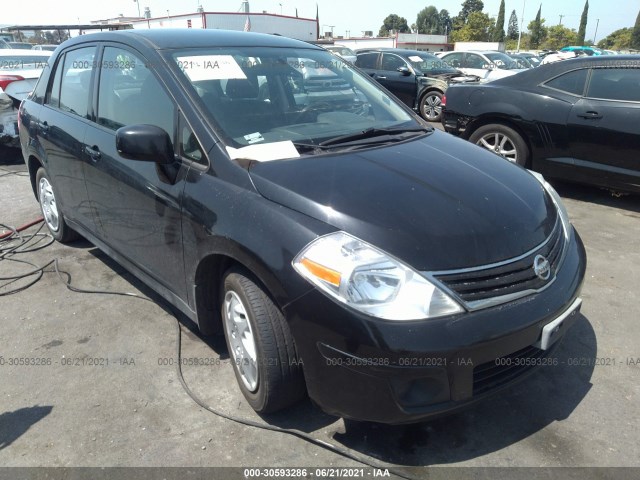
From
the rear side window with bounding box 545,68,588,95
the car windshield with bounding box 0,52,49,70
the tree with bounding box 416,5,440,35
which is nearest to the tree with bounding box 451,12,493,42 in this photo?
the tree with bounding box 416,5,440,35

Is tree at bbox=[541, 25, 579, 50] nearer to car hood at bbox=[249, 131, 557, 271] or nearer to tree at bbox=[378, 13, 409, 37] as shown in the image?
tree at bbox=[378, 13, 409, 37]

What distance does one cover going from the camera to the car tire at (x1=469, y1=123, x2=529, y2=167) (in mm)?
5855

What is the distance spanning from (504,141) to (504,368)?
4.44m

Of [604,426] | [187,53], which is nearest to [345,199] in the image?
[187,53]

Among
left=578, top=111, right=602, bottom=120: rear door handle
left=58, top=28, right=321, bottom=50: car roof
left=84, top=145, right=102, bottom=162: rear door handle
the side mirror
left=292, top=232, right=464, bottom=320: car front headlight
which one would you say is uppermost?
left=58, top=28, right=321, bottom=50: car roof

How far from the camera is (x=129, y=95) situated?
3139 mm

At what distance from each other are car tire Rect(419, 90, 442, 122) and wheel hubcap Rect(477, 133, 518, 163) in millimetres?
5601

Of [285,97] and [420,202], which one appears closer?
[420,202]

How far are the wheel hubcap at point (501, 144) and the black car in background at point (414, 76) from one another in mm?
5577

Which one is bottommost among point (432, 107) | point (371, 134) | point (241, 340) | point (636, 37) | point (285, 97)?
point (636, 37)

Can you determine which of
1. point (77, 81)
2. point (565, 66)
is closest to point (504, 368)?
point (77, 81)

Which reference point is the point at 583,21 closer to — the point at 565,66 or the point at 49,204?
the point at 565,66

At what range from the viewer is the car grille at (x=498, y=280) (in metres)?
2.00

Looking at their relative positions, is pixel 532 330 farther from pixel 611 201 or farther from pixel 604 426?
pixel 611 201
